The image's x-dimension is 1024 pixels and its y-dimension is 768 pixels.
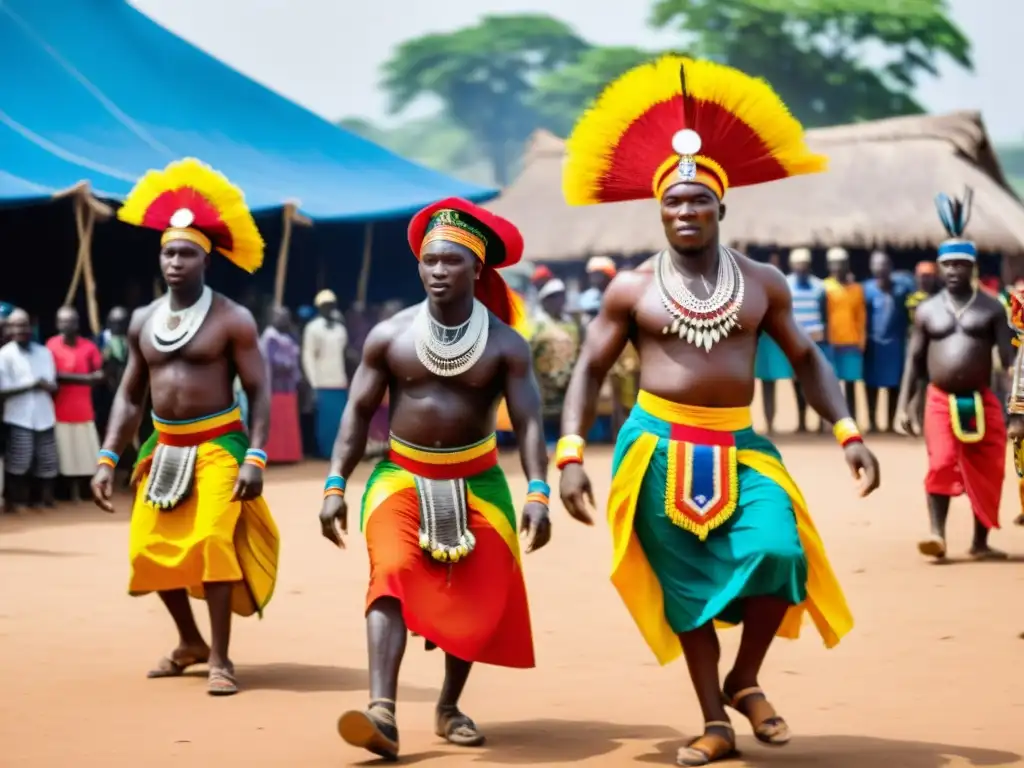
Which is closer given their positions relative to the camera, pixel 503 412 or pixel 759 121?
pixel 759 121

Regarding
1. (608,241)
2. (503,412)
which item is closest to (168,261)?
(503,412)

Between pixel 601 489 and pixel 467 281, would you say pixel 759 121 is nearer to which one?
pixel 467 281

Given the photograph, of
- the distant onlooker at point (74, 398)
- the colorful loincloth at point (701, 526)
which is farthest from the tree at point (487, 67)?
the colorful loincloth at point (701, 526)

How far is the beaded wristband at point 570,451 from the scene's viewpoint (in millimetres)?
5918

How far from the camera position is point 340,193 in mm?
19578

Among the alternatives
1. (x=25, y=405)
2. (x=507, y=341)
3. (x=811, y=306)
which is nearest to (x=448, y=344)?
(x=507, y=341)

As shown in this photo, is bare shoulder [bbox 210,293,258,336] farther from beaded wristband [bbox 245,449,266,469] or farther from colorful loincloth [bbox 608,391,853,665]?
colorful loincloth [bbox 608,391,853,665]

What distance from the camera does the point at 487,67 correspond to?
73875 millimetres

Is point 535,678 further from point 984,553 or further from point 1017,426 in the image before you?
point 984,553

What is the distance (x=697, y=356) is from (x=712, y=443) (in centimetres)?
29

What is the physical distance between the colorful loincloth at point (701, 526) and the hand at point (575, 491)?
0.24 meters

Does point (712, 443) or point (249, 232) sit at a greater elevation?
point (249, 232)

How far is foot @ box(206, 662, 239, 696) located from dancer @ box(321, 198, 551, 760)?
116 cm

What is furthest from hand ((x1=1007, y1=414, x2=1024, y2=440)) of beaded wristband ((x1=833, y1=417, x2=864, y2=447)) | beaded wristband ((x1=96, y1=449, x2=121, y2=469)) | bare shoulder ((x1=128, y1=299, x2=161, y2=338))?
beaded wristband ((x1=96, y1=449, x2=121, y2=469))
